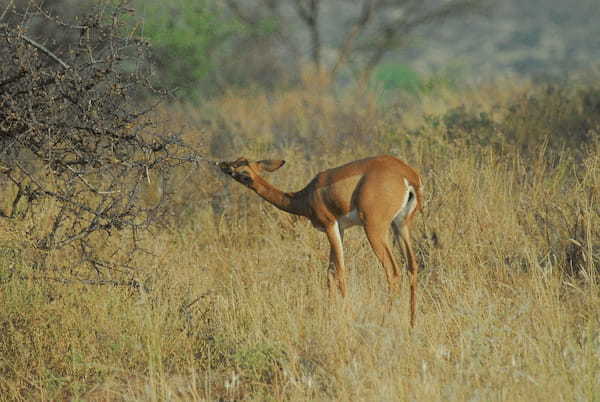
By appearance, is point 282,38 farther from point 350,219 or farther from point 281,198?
point 350,219

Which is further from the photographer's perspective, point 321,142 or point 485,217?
point 321,142

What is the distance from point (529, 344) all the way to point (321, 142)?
6314 millimetres

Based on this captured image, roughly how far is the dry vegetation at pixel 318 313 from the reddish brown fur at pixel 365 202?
224mm

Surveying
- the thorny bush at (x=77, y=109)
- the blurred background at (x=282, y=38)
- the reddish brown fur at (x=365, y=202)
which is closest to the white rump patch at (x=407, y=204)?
the reddish brown fur at (x=365, y=202)

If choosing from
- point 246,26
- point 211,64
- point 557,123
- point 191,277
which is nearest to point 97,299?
point 191,277

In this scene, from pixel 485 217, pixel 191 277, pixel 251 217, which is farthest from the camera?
pixel 251 217

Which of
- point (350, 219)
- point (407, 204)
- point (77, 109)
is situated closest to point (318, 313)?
point (350, 219)

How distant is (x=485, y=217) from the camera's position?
7020 mm

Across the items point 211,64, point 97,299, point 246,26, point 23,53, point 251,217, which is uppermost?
point 246,26

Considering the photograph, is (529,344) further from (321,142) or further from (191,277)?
(321,142)

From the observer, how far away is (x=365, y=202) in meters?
6.09

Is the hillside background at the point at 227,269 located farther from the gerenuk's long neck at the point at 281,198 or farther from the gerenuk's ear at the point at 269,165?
the gerenuk's ear at the point at 269,165

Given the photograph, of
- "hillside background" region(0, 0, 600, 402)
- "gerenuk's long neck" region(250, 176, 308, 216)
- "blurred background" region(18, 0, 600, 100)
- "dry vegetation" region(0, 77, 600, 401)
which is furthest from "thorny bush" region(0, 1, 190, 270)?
"blurred background" region(18, 0, 600, 100)

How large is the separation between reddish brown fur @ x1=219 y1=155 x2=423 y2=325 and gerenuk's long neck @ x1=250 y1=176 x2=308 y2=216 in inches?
A: 0.9
